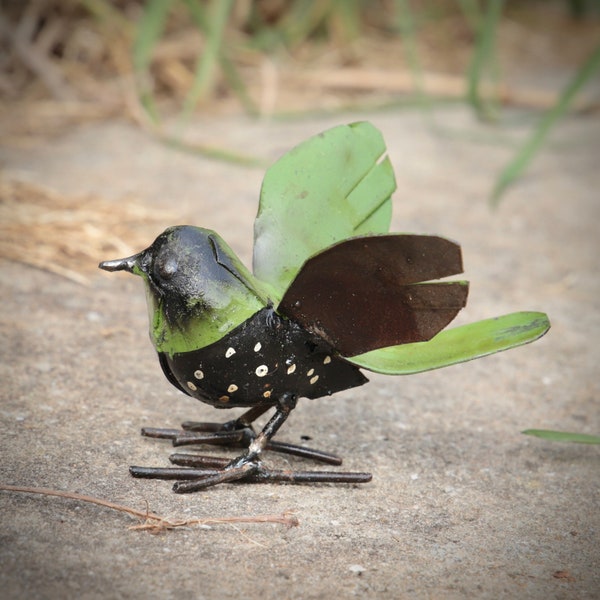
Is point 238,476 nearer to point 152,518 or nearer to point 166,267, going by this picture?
point 152,518

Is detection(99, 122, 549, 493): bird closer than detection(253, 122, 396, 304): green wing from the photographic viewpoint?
Yes

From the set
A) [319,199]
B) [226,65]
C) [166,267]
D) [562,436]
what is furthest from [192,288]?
[226,65]

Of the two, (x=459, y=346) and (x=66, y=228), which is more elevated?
(x=459, y=346)

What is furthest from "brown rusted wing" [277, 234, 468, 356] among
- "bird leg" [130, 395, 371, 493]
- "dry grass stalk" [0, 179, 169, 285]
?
"dry grass stalk" [0, 179, 169, 285]

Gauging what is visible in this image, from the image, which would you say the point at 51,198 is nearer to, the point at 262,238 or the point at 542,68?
the point at 262,238

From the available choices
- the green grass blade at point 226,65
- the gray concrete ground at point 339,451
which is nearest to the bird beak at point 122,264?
the gray concrete ground at point 339,451

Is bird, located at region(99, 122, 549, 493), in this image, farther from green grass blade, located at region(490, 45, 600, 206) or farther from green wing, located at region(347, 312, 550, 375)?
green grass blade, located at region(490, 45, 600, 206)
